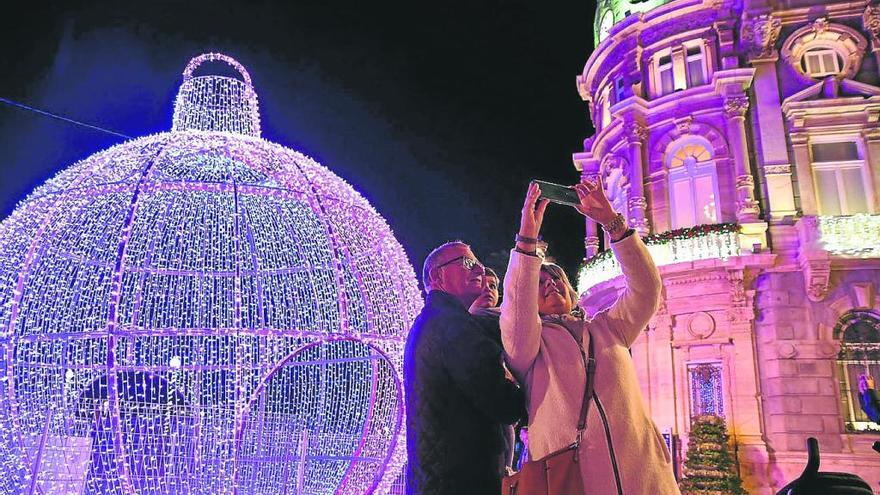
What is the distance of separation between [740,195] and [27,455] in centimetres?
1543

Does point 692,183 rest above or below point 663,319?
above

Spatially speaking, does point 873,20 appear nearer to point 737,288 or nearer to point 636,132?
point 636,132

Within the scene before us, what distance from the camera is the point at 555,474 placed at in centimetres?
232

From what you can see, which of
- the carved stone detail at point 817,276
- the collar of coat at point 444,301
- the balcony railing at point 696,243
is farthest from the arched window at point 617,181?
the collar of coat at point 444,301

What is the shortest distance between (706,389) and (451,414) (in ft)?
47.3

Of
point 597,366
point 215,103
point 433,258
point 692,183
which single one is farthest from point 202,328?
point 692,183

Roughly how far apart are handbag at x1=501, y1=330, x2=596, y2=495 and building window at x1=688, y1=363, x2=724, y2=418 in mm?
14555

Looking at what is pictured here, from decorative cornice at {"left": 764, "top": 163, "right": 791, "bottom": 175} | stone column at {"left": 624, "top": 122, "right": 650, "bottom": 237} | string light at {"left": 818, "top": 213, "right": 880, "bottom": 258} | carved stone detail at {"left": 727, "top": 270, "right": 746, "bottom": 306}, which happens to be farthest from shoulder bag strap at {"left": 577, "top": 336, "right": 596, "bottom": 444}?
decorative cornice at {"left": 764, "top": 163, "right": 791, "bottom": 175}

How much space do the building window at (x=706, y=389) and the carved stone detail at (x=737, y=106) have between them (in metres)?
6.24

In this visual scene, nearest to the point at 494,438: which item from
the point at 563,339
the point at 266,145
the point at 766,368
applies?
the point at 563,339

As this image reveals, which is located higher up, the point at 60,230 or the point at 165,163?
the point at 165,163

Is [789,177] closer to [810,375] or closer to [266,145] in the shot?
[810,375]

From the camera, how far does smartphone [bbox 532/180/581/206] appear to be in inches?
101

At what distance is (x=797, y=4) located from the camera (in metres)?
17.1
